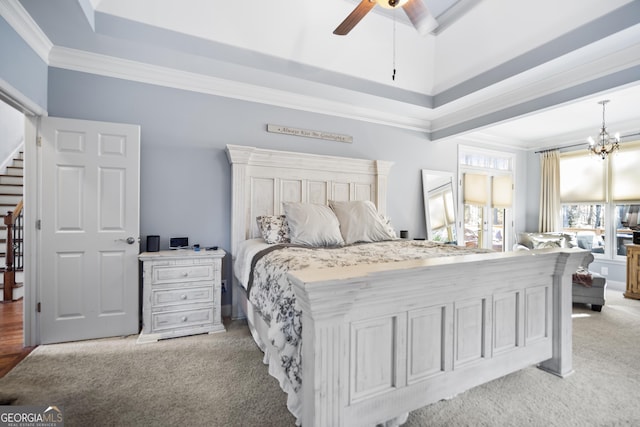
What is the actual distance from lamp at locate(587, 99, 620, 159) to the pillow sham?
4198mm

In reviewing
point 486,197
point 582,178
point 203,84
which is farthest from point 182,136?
point 582,178

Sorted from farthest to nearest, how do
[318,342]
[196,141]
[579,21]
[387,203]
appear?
1. [387,203]
2. [196,141]
3. [579,21]
4. [318,342]

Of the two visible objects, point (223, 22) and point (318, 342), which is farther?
point (223, 22)

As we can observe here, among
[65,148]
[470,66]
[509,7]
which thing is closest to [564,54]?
[509,7]

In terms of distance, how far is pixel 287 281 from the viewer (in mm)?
1639

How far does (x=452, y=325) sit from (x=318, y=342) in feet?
2.78

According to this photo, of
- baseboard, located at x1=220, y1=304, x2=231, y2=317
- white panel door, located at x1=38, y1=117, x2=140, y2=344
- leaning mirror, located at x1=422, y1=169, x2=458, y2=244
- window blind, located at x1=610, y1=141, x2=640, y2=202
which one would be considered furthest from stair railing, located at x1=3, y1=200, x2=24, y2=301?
window blind, located at x1=610, y1=141, x2=640, y2=202

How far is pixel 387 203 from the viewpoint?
171 inches

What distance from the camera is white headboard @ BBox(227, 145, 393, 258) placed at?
10.6 feet

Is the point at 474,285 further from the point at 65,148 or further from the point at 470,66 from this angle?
the point at 65,148

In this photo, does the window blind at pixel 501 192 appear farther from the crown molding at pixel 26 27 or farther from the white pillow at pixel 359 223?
the crown molding at pixel 26 27

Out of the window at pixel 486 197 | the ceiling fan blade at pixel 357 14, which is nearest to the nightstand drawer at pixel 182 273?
the ceiling fan blade at pixel 357 14

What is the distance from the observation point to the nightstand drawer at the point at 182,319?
8.58ft

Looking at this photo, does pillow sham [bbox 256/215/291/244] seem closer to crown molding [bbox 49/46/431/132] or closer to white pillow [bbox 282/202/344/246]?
white pillow [bbox 282/202/344/246]
